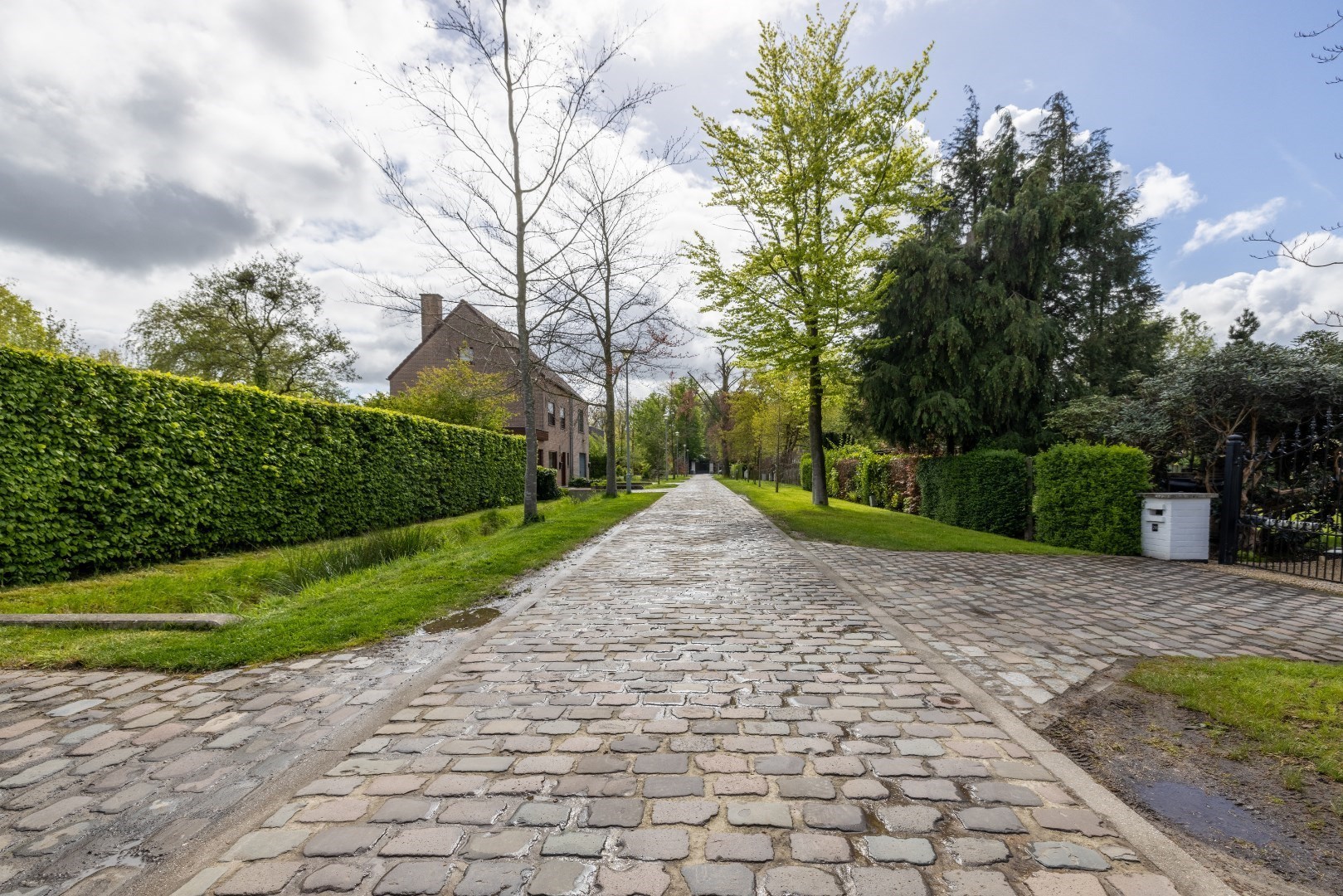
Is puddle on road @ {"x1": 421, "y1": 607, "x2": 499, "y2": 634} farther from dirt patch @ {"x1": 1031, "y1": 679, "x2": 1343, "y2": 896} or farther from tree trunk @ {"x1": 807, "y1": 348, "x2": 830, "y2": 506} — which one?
tree trunk @ {"x1": 807, "y1": 348, "x2": 830, "y2": 506}

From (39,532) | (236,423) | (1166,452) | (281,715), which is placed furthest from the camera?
(1166,452)

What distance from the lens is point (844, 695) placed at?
12.4 ft

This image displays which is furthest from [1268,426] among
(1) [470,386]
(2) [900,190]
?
(1) [470,386]

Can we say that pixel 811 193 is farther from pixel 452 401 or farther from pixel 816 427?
pixel 452 401

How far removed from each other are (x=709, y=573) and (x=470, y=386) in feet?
59.0

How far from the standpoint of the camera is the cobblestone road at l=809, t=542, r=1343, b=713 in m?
4.50

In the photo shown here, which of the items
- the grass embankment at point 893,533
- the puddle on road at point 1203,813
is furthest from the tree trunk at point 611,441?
the puddle on road at point 1203,813

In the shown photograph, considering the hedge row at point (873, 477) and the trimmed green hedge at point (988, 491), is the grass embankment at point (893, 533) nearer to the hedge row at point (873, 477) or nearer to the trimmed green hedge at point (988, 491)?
the trimmed green hedge at point (988, 491)

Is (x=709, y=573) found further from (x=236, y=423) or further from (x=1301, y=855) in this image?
(x=236, y=423)

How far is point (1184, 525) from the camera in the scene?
966 cm

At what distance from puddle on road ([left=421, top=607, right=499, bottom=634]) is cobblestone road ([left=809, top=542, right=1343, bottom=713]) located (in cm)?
422

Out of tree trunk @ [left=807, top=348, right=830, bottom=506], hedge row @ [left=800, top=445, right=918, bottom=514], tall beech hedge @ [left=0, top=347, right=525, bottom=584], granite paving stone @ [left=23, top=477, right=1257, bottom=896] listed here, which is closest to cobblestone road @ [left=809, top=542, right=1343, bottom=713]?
granite paving stone @ [left=23, top=477, right=1257, bottom=896]

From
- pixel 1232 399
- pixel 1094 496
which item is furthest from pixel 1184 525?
pixel 1232 399

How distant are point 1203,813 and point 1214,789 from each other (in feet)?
0.97
